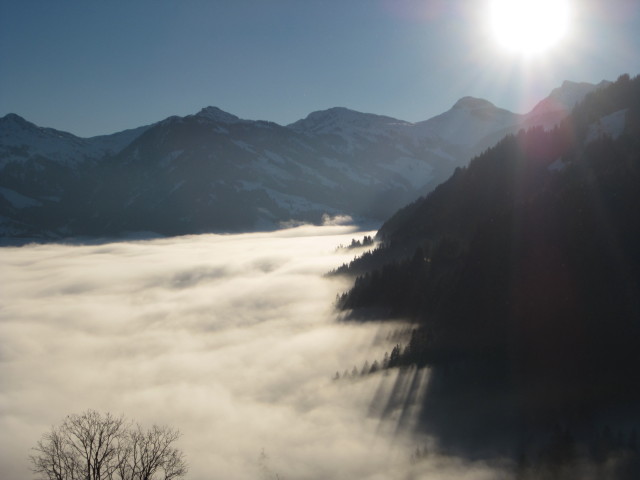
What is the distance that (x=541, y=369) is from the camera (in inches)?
5399

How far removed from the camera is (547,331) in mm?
146875

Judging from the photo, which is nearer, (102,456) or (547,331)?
(102,456)

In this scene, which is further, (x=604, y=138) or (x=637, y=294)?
(x=604, y=138)

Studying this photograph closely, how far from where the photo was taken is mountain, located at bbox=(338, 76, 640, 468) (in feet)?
357

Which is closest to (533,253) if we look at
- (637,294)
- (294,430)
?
(637,294)

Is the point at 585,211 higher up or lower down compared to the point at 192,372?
higher up

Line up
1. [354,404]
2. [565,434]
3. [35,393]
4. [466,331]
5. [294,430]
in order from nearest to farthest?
[565,434]
[294,430]
[354,404]
[466,331]
[35,393]

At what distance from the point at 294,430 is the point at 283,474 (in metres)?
22.2

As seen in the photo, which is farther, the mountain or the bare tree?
the mountain

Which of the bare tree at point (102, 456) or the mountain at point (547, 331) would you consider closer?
the bare tree at point (102, 456)

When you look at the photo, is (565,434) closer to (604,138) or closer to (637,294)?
(637,294)

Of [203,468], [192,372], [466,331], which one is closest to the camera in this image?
[203,468]

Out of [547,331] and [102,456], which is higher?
[547,331]

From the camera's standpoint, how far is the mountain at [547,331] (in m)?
109
